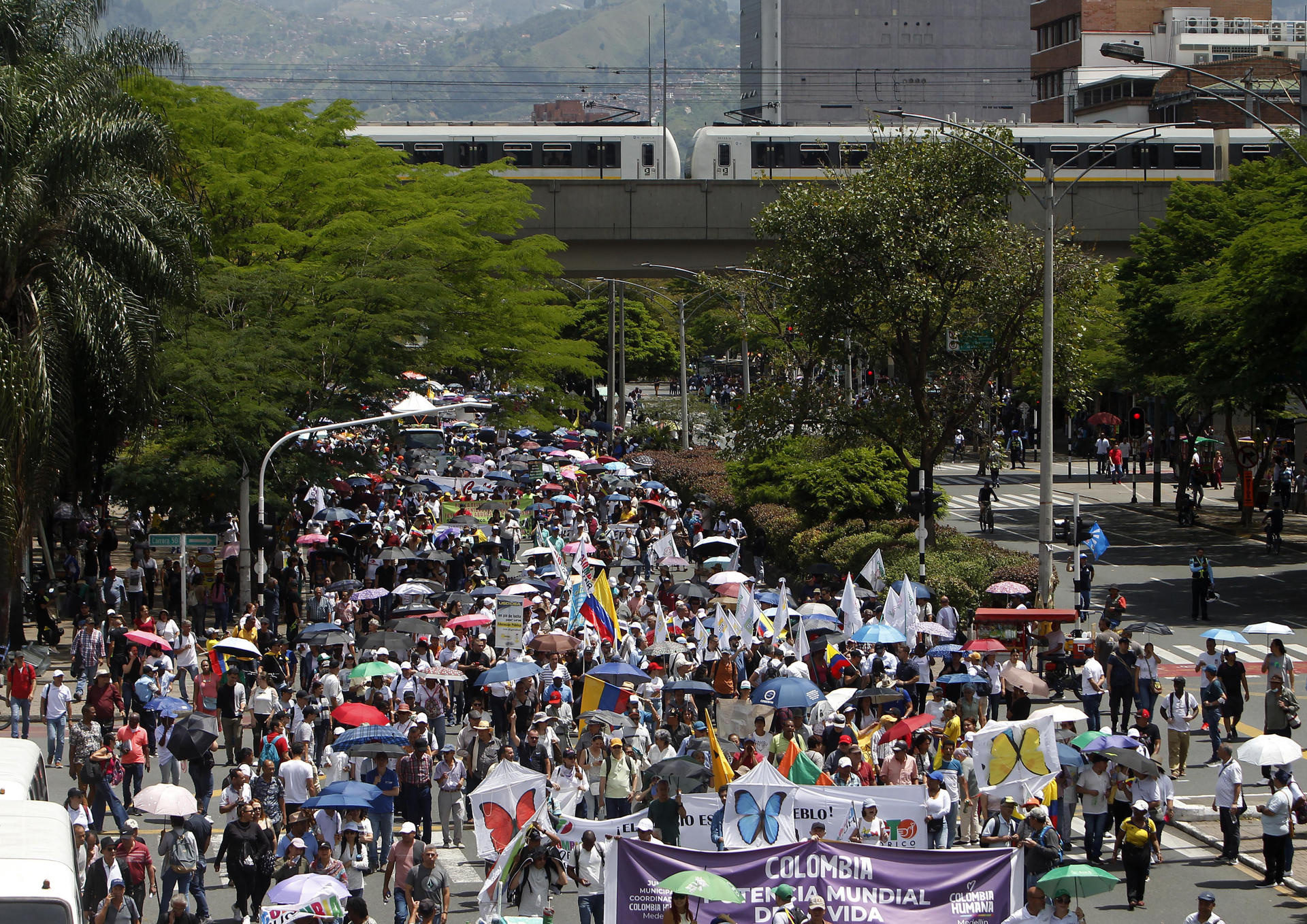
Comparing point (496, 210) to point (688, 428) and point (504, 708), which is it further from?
point (504, 708)

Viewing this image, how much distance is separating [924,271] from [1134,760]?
1732cm

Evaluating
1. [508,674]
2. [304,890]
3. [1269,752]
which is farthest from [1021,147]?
[304,890]

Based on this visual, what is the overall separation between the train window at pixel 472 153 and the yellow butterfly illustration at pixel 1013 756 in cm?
4328

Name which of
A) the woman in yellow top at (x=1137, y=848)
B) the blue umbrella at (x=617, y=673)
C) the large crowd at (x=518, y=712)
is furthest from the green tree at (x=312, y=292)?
the woman in yellow top at (x=1137, y=848)

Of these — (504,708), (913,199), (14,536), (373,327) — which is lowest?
(504,708)

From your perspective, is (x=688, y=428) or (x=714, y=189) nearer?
(x=714, y=189)

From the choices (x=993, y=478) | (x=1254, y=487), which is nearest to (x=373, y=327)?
(x=993, y=478)

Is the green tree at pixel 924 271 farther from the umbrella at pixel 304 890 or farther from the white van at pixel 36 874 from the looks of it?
the white van at pixel 36 874

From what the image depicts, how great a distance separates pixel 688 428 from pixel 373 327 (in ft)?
74.6

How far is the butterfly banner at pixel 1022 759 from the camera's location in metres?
15.6

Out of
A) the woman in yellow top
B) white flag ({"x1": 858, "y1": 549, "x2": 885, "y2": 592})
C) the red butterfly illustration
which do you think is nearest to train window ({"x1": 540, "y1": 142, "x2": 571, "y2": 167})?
Result: white flag ({"x1": 858, "y1": 549, "x2": 885, "y2": 592})

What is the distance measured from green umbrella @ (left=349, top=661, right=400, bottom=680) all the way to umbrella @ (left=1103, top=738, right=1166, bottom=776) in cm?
931

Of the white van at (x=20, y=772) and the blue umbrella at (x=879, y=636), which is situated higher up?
the white van at (x=20, y=772)

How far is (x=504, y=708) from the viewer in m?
20.7
